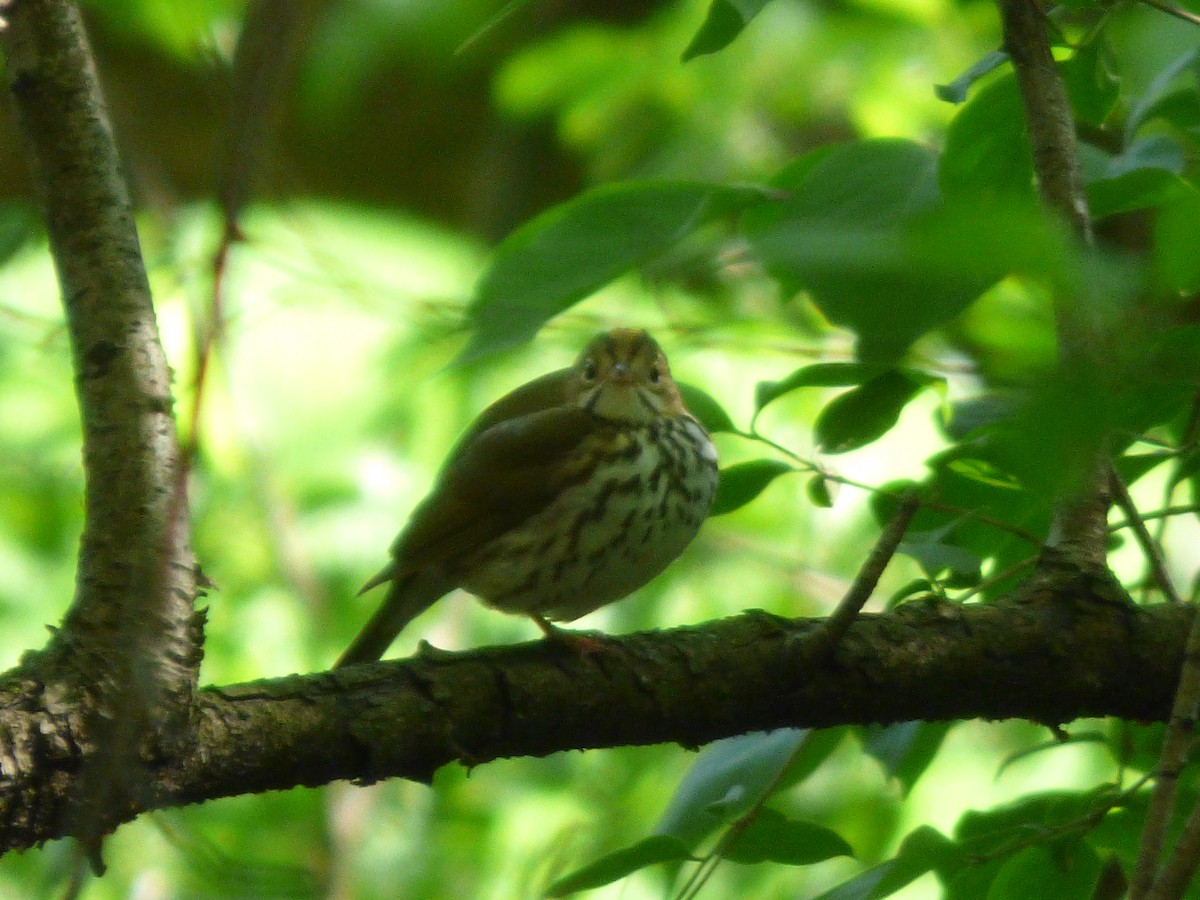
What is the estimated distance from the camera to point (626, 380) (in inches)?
112

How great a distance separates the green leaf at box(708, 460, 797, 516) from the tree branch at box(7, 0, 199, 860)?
647 mm

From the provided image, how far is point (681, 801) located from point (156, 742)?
0.64m

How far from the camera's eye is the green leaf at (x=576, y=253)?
4.20 ft

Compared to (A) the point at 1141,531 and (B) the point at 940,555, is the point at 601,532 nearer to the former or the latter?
(B) the point at 940,555

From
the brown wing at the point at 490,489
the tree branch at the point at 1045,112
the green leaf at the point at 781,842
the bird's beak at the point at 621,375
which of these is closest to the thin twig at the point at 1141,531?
the tree branch at the point at 1045,112

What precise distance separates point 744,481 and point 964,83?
53 cm

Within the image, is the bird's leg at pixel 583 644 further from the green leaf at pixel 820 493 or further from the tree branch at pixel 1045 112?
the tree branch at pixel 1045 112

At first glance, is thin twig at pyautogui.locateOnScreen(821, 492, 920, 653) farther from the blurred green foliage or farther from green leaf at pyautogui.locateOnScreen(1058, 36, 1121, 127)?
green leaf at pyautogui.locateOnScreen(1058, 36, 1121, 127)

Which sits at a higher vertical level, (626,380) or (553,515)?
(626,380)

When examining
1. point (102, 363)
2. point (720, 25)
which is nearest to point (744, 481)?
point (720, 25)

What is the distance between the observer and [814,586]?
3.85m

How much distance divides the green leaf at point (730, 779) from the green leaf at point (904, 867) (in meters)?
0.16

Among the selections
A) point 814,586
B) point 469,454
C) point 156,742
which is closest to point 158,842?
point 469,454

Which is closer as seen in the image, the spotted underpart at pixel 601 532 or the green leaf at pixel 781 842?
the green leaf at pixel 781 842
